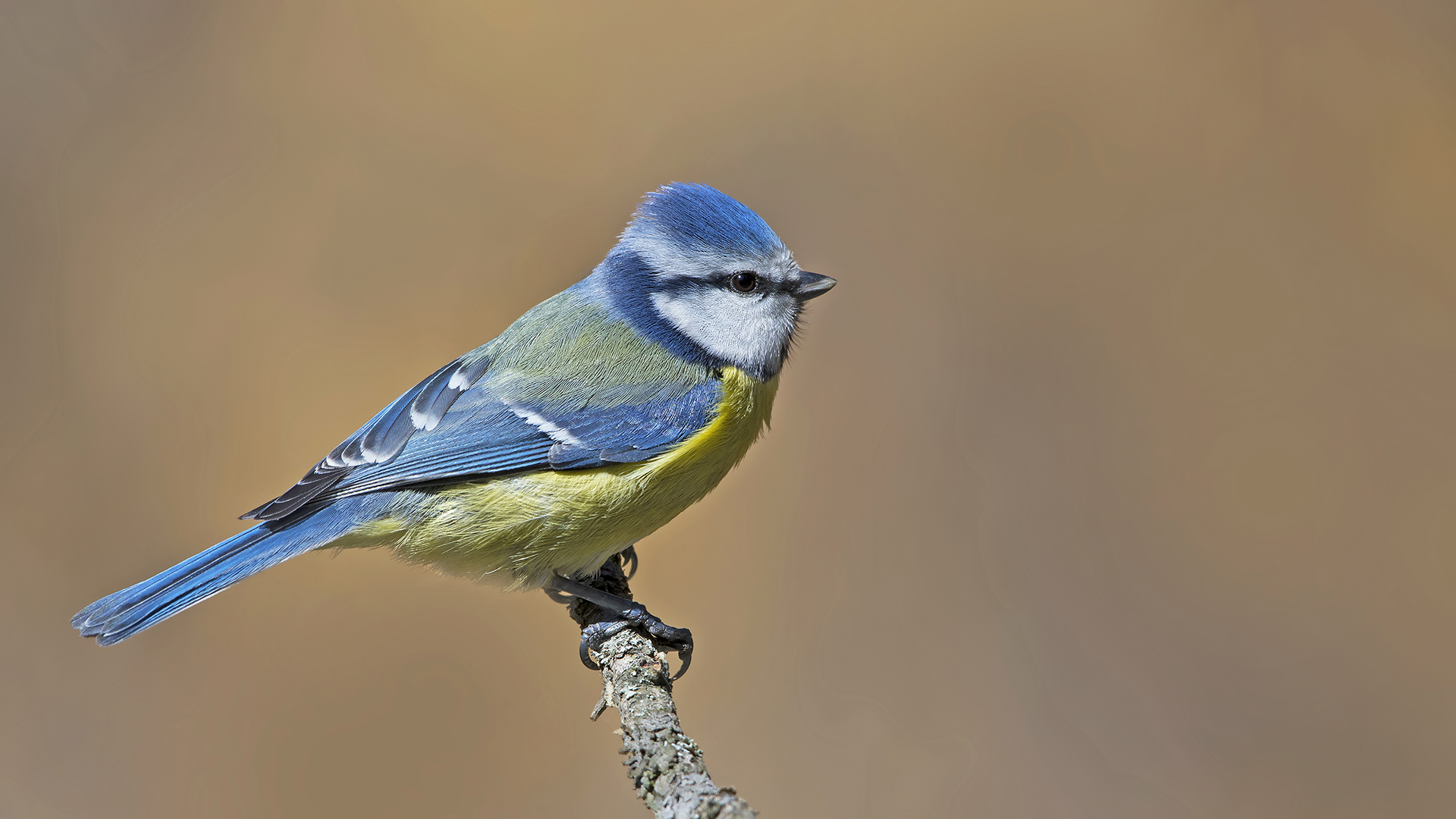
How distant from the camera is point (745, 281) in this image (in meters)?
2.01

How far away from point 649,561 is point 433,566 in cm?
158

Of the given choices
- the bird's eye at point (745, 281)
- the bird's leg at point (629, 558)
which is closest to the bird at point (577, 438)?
the bird's eye at point (745, 281)

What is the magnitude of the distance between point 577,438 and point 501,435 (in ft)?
0.51

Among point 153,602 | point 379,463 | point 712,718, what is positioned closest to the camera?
point 153,602

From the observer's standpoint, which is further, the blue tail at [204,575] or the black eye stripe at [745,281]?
the black eye stripe at [745,281]

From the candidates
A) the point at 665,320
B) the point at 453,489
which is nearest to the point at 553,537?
the point at 453,489

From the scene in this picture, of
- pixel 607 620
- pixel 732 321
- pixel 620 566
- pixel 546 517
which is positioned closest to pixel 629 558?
pixel 620 566

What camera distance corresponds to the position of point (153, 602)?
1721 mm

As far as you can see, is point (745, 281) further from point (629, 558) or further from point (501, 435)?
point (629, 558)

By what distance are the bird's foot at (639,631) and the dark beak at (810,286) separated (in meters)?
0.76

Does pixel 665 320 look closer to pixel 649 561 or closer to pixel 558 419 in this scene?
pixel 558 419

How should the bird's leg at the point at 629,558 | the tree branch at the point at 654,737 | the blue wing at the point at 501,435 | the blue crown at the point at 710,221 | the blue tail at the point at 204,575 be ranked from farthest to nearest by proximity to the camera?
the bird's leg at the point at 629,558 < the blue crown at the point at 710,221 < the blue wing at the point at 501,435 < the blue tail at the point at 204,575 < the tree branch at the point at 654,737

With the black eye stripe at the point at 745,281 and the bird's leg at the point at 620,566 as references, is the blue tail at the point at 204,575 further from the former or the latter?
the black eye stripe at the point at 745,281

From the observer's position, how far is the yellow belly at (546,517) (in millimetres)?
1805
